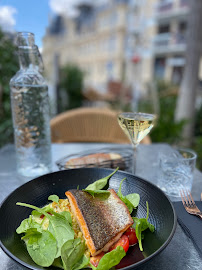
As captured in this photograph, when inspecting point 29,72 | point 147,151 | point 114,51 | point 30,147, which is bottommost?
point 147,151

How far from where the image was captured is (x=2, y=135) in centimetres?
268

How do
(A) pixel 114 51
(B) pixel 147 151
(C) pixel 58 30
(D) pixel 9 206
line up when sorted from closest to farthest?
(D) pixel 9 206 → (B) pixel 147 151 → (A) pixel 114 51 → (C) pixel 58 30

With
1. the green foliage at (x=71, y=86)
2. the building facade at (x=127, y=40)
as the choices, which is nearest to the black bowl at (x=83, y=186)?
the green foliage at (x=71, y=86)

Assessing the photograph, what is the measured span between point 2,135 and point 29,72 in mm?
1999

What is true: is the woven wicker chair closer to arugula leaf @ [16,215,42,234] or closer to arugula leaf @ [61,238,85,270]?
arugula leaf @ [16,215,42,234]

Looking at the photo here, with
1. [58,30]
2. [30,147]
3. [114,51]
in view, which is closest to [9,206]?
[30,147]

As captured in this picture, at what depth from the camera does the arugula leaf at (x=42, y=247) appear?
1.36 feet

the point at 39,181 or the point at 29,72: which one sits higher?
the point at 29,72

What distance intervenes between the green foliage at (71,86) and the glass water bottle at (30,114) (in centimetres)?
421

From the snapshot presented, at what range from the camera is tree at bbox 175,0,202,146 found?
2805 millimetres

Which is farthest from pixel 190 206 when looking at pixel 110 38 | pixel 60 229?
pixel 110 38

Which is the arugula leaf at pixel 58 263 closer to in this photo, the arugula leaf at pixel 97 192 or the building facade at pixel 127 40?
the arugula leaf at pixel 97 192

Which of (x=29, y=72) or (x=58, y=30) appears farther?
(x=58, y=30)

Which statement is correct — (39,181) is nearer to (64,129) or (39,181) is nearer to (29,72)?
(29,72)
